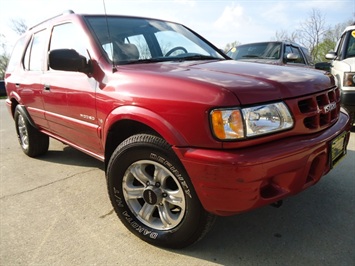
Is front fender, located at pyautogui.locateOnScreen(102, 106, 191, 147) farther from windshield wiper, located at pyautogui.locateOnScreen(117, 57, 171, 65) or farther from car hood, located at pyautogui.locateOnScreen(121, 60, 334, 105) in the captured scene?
windshield wiper, located at pyautogui.locateOnScreen(117, 57, 171, 65)

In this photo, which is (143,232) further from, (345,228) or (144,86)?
(345,228)

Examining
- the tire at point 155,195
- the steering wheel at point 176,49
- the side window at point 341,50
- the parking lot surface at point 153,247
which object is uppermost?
the steering wheel at point 176,49

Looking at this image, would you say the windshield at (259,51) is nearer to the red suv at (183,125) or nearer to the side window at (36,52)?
the red suv at (183,125)

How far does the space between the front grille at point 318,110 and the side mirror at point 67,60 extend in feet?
5.38

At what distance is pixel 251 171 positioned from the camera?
1635mm

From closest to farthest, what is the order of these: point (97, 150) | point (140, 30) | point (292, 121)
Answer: point (292, 121) < point (97, 150) < point (140, 30)

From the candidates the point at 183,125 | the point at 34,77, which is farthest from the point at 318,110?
the point at 34,77

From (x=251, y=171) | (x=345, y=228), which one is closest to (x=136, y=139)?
(x=251, y=171)

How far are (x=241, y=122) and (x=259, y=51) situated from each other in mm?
5638

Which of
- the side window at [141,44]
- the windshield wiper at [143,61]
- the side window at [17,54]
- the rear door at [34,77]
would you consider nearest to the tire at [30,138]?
the rear door at [34,77]

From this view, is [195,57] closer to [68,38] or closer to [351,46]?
[68,38]

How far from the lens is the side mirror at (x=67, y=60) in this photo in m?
2.38

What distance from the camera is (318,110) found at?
1.99 meters

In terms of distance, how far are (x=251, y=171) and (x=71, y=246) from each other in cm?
142
